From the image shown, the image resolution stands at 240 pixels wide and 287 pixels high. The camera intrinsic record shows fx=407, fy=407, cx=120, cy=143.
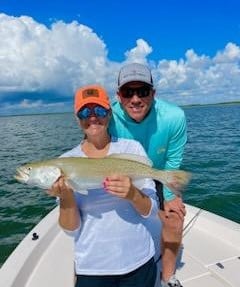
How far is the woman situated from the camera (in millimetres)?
3189

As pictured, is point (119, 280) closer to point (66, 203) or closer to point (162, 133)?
point (66, 203)

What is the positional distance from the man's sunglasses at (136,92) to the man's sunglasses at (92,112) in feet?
2.64

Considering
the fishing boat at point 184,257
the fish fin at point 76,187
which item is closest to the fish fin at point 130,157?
the fish fin at point 76,187

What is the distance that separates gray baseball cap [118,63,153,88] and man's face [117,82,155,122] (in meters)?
0.06

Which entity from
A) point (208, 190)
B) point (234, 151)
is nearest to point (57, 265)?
point (208, 190)

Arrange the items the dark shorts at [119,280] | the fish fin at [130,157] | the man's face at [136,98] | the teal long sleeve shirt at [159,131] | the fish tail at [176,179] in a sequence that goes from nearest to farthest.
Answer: the dark shorts at [119,280] < the fish fin at [130,157] < the fish tail at [176,179] < the man's face at [136,98] < the teal long sleeve shirt at [159,131]

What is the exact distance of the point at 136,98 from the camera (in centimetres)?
425

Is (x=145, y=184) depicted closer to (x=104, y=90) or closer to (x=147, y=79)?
(x=104, y=90)

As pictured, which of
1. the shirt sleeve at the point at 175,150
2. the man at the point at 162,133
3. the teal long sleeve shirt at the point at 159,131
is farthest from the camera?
the shirt sleeve at the point at 175,150

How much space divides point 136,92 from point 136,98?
70mm

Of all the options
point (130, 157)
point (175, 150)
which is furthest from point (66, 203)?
point (175, 150)

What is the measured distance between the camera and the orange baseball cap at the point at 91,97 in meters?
3.44

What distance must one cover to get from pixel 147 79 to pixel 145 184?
117 centimetres

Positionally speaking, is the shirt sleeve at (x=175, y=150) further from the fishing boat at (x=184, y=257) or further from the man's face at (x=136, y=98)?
the fishing boat at (x=184, y=257)
